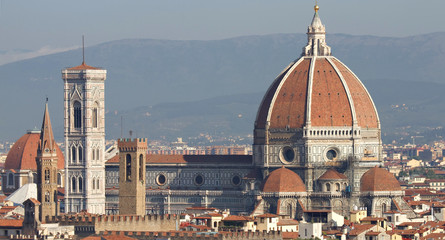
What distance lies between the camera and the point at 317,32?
162 metres

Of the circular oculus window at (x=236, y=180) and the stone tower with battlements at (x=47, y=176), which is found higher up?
the circular oculus window at (x=236, y=180)

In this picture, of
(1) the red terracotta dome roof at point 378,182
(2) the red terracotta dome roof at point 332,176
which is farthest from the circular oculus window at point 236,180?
(1) the red terracotta dome roof at point 378,182

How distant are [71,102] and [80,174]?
6.51 meters

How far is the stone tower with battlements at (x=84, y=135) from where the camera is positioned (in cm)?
15625

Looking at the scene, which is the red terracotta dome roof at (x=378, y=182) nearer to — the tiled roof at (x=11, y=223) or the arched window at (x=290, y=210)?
the arched window at (x=290, y=210)

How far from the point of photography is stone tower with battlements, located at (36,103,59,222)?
106938mm

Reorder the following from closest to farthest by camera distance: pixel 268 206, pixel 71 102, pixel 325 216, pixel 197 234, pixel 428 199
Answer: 1. pixel 197 234
2. pixel 325 216
3. pixel 268 206
4. pixel 71 102
5. pixel 428 199

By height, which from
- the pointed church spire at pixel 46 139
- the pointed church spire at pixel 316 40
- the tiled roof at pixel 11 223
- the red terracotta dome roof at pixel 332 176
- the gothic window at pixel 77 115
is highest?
the pointed church spire at pixel 316 40

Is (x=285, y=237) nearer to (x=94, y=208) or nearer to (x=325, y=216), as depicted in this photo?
(x=325, y=216)

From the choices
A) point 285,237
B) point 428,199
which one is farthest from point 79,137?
point 285,237

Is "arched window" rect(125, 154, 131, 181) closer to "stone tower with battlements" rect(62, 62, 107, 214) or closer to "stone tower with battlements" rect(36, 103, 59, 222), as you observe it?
"stone tower with battlements" rect(36, 103, 59, 222)

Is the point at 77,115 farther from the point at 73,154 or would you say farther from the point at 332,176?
the point at 332,176

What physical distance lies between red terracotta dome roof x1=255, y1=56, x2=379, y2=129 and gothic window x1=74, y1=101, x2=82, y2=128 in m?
16.5

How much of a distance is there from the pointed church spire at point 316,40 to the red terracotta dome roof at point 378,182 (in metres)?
14.7
